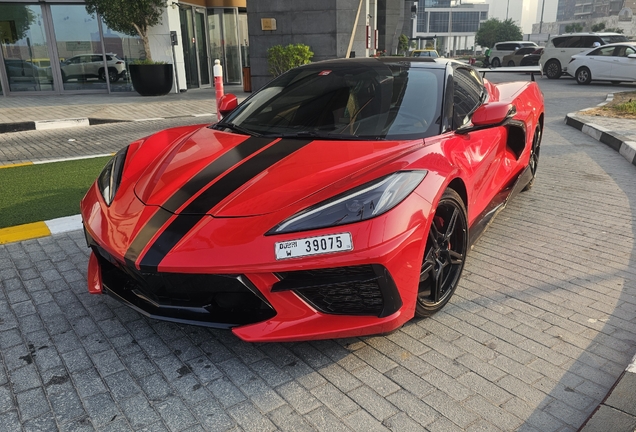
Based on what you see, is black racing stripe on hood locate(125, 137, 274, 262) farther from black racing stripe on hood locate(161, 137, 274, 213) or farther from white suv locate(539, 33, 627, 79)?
white suv locate(539, 33, 627, 79)

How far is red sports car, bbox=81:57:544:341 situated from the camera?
2.27 m

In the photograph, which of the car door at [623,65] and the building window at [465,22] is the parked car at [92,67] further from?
the building window at [465,22]

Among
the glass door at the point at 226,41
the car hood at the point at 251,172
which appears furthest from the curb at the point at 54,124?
the car hood at the point at 251,172

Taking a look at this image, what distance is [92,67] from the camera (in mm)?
15328

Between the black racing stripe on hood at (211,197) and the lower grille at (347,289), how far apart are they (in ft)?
1.71

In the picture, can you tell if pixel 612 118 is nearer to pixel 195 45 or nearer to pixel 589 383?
pixel 589 383

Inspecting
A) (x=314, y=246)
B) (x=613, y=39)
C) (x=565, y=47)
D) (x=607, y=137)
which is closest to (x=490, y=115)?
(x=314, y=246)

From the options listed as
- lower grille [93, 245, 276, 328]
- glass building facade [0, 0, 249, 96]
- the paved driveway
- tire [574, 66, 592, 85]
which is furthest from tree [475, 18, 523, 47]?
lower grille [93, 245, 276, 328]

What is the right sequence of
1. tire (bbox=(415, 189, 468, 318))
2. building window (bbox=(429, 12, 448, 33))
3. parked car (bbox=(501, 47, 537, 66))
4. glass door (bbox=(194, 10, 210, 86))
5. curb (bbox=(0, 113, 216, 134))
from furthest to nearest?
1. building window (bbox=(429, 12, 448, 33))
2. parked car (bbox=(501, 47, 537, 66))
3. glass door (bbox=(194, 10, 210, 86))
4. curb (bbox=(0, 113, 216, 134))
5. tire (bbox=(415, 189, 468, 318))

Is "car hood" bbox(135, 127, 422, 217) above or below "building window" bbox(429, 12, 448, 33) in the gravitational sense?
below

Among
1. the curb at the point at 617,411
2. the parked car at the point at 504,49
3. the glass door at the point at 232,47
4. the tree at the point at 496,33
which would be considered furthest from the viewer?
the tree at the point at 496,33

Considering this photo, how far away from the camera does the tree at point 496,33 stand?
10975 centimetres

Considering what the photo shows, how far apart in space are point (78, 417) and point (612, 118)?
1144 cm

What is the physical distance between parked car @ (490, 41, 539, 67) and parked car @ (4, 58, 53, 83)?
25.9 m
